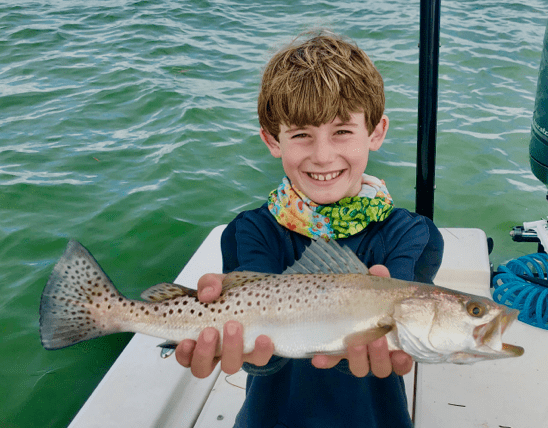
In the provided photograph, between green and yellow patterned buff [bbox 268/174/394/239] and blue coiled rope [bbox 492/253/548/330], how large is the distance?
1.14 m

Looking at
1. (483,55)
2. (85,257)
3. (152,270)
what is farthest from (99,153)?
(483,55)

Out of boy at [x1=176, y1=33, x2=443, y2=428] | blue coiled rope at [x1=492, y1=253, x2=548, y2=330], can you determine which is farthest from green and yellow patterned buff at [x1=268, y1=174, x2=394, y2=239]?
blue coiled rope at [x1=492, y1=253, x2=548, y2=330]

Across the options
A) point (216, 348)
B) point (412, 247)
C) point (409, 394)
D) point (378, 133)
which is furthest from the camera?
point (409, 394)

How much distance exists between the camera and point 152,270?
15.3 feet

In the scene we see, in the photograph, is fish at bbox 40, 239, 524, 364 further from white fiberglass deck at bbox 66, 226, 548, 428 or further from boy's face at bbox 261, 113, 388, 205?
white fiberglass deck at bbox 66, 226, 548, 428

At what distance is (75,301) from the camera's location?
193cm

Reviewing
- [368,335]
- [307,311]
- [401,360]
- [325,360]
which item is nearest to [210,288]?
Answer: [307,311]

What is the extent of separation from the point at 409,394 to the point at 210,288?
50.2 inches

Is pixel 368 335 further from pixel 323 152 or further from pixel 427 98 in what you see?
pixel 427 98

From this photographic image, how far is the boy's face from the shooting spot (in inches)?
85.7

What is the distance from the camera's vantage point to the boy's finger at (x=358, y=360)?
68.0 inches

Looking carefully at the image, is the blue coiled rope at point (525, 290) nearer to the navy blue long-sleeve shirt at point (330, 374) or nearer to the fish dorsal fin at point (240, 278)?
the navy blue long-sleeve shirt at point (330, 374)

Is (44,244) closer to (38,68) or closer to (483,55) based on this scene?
(38,68)

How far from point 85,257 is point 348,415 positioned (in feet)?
3.85
